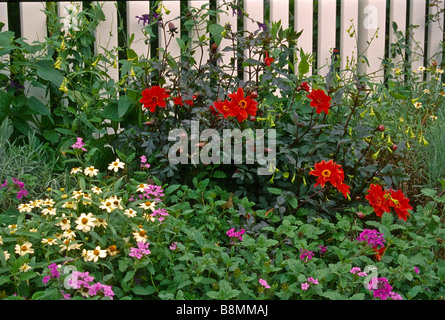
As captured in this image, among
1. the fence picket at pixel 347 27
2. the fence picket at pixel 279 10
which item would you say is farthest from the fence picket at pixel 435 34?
the fence picket at pixel 279 10

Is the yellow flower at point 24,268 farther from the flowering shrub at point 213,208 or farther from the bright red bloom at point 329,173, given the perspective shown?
the bright red bloom at point 329,173

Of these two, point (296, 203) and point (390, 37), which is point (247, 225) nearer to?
point (296, 203)

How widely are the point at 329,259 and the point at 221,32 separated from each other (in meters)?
1.36

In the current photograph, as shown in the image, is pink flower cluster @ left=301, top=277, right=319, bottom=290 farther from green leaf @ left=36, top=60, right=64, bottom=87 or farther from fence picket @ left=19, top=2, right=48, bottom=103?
fence picket @ left=19, top=2, right=48, bottom=103

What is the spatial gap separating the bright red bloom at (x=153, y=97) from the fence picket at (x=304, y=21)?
1.75 meters

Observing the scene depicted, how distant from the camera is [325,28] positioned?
4.08 metres

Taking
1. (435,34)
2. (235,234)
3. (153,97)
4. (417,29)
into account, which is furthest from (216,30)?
(435,34)

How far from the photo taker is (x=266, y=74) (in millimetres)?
2650

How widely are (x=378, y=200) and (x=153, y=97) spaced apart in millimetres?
1184

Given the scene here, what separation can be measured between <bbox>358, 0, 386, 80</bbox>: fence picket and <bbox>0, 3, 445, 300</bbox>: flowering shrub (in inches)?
51.1

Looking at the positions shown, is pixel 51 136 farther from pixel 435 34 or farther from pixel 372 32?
pixel 435 34

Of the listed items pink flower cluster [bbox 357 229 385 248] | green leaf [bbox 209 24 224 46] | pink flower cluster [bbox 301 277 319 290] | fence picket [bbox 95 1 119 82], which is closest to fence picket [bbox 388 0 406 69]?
green leaf [bbox 209 24 224 46]

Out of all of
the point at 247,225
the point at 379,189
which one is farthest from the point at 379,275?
the point at 247,225

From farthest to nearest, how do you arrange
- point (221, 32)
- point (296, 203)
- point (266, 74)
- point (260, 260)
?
1. point (221, 32)
2. point (266, 74)
3. point (296, 203)
4. point (260, 260)
